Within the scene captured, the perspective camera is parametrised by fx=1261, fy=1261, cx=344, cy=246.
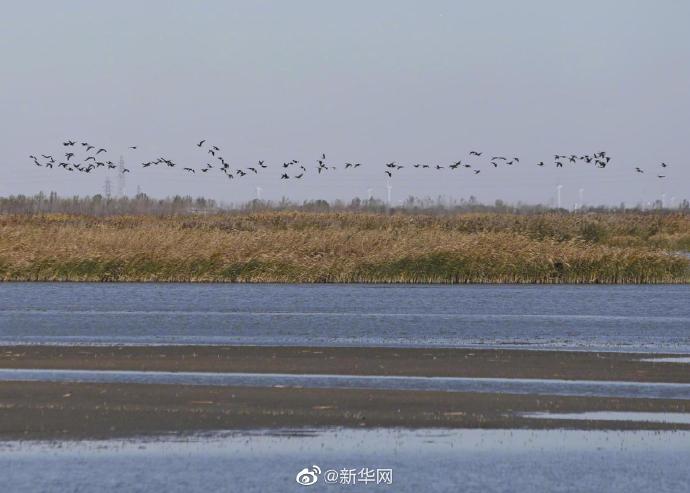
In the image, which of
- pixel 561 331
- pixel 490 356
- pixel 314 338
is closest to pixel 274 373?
pixel 490 356

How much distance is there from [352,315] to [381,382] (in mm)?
13820

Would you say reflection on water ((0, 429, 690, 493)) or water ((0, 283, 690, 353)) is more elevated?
reflection on water ((0, 429, 690, 493))

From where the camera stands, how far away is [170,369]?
20734 mm

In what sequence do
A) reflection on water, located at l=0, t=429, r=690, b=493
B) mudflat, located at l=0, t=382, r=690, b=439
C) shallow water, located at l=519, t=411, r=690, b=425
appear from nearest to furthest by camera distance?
reflection on water, located at l=0, t=429, r=690, b=493
mudflat, located at l=0, t=382, r=690, b=439
shallow water, located at l=519, t=411, r=690, b=425

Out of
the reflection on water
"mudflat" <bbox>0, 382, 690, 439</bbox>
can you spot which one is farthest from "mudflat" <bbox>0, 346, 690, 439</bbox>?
the reflection on water

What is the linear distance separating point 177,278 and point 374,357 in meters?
24.0

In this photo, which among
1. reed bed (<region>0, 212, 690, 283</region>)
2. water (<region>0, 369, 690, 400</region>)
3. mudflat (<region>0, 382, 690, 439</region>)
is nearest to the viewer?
mudflat (<region>0, 382, 690, 439</region>)

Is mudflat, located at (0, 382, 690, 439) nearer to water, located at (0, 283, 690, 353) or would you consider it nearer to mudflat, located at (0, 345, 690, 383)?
mudflat, located at (0, 345, 690, 383)

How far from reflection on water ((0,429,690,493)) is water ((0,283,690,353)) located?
1083 cm

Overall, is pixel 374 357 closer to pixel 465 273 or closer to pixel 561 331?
pixel 561 331

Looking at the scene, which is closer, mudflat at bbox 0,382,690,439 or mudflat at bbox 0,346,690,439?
mudflat at bbox 0,382,690,439

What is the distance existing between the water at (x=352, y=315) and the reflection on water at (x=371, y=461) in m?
10.8

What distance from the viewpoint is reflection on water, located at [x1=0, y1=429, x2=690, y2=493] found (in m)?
12.4

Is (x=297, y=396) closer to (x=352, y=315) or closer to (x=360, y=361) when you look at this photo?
(x=360, y=361)
